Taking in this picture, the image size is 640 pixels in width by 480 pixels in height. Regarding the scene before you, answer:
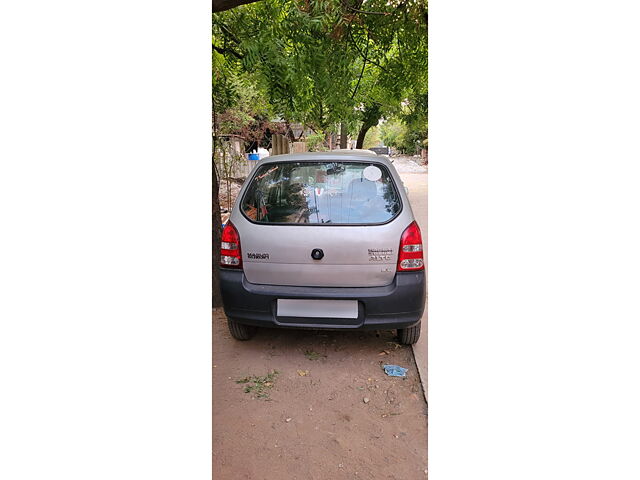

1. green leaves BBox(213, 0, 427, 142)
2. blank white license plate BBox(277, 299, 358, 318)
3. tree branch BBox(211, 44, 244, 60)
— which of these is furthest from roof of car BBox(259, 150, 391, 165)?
blank white license plate BBox(277, 299, 358, 318)

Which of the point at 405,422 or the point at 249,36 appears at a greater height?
the point at 249,36

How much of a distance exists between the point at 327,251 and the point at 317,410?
983 mm

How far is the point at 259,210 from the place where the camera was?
3213 millimetres

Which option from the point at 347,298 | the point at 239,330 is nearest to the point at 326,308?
the point at 347,298

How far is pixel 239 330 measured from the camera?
3.62 meters

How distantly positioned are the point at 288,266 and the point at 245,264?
13.0 inches

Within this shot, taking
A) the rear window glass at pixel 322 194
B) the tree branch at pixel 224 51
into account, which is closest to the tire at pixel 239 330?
the rear window glass at pixel 322 194

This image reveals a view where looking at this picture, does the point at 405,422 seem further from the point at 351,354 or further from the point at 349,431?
the point at 351,354

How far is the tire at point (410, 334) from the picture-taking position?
348 centimetres

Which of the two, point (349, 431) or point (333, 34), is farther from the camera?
Answer: point (333, 34)

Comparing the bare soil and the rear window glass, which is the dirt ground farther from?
the rear window glass

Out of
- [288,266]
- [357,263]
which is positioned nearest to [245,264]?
[288,266]

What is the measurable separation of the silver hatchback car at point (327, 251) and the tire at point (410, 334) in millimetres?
280

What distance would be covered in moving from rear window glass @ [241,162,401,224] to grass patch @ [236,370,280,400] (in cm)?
107
